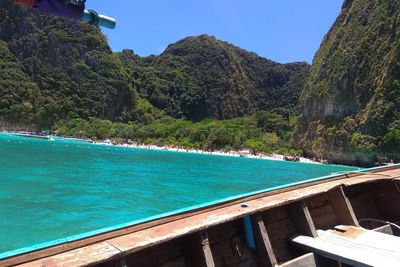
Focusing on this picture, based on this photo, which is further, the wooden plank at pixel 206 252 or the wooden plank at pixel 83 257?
the wooden plank at pixel 206 252

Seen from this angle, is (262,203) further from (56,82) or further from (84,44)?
(84,44)

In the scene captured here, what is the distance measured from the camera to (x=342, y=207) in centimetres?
689

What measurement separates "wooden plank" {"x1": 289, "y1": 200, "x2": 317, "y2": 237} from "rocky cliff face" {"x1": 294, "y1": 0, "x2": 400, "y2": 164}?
8463 centimetres

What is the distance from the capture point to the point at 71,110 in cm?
15838

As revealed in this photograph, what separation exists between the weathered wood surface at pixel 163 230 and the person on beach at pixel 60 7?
2.13 meters

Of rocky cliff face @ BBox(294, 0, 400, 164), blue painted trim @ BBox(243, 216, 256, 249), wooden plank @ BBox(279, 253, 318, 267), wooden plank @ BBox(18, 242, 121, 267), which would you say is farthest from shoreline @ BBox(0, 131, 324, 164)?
wooden plank @ BBox(18, 242, 121, 267)

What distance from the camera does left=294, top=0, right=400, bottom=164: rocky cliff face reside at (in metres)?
84.5

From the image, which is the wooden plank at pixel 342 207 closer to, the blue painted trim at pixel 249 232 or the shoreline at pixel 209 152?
the blue painted trim at pixel 249 232

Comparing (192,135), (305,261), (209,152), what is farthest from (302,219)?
(192,135)

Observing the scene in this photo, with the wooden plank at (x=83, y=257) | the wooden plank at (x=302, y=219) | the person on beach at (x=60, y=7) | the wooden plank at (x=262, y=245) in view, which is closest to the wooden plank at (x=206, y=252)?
the wooden plank at (x=262, y=245)

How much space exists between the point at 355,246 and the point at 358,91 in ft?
325

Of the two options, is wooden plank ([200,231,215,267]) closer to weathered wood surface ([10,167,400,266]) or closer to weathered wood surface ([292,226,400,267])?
weathered wood surface ([10,167,400,266])

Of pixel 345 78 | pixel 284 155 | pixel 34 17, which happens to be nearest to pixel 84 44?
pixel 34 17

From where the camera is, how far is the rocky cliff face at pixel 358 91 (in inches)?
3327
